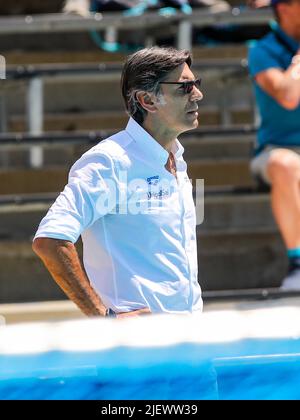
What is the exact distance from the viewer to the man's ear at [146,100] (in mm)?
2596

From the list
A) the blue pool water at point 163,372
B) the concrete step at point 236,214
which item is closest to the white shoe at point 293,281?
the concrete step at point 236,214

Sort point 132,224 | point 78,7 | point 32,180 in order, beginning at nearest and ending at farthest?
point 132,224 < point 32,180 < point 78,7

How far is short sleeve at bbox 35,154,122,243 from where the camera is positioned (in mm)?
2400

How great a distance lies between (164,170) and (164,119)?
142 millimetres

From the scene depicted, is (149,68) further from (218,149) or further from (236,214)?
(218,149)

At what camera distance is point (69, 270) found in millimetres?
2406

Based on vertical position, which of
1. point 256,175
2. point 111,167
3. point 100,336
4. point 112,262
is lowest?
point 100,336

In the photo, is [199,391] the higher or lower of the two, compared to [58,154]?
lower

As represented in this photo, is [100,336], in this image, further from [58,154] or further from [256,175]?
[58,154]

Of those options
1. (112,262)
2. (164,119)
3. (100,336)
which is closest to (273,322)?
(100,336)

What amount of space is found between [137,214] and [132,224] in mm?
30

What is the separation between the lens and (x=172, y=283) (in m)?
2.52

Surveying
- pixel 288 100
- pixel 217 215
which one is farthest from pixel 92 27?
pixel 288 100

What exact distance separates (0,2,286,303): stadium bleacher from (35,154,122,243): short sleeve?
263 cm
